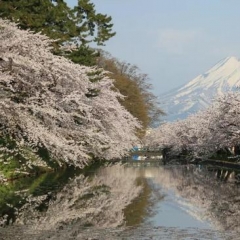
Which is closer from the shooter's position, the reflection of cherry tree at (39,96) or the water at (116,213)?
the water at (116,213)

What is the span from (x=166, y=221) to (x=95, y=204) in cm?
460

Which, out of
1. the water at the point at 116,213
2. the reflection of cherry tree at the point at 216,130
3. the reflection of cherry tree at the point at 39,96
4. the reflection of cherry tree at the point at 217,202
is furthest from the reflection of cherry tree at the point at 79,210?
the reflection of cherry tree at the point at 216,130

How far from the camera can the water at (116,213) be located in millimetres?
12953

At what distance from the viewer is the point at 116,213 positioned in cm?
1686

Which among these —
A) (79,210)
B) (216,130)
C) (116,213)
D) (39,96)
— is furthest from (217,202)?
(216,130)

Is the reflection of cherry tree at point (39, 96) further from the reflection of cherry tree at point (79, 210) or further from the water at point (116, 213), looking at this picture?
the reflection of cherry tree at point (79, 210)

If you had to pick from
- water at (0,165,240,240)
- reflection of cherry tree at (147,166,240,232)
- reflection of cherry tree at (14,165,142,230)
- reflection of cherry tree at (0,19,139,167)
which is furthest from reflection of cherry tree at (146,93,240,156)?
reflection of cherry tree at (14,165,142,230)

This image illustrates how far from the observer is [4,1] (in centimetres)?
3147

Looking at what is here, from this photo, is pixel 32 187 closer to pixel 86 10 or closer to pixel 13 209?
pixel 13 209

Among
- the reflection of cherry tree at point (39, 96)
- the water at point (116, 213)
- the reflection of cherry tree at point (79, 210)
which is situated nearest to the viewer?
the water at point (116, 213)

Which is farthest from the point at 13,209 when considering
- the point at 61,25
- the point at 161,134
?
the point at 161,134

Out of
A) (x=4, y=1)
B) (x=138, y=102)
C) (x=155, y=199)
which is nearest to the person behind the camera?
(x=155, y=199)

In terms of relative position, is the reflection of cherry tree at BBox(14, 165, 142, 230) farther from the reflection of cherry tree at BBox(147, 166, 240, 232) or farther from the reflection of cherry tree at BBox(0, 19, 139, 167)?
the reflection of cherry tree at BBox(0, 19, 139, 167)

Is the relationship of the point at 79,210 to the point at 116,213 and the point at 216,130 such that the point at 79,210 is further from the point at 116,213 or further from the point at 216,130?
the point at 216,130
